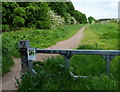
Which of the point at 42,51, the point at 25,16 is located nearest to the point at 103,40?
the point at 42,51

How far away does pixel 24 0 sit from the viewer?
21.7 metres

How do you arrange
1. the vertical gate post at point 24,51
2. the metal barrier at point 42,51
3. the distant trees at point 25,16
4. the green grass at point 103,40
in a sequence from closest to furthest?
the metal barrier at point 42,51 → the vertical gate post at point 24,51 → the green grass at point 103,40 → the distant trees at point 25,16

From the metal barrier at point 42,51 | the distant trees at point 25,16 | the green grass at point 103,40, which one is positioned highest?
the distant trees at point 25,16

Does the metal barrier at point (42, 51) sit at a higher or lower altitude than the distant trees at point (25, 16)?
lower

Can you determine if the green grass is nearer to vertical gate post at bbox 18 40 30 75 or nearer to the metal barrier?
the metal barrier

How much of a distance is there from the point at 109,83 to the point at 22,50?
226cm

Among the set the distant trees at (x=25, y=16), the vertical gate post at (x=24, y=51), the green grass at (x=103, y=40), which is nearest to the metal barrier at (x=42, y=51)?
the vertical gate post at (x=24, y=51)

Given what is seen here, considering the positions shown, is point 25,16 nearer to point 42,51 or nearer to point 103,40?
point 103,40

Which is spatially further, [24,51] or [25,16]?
[25,16]

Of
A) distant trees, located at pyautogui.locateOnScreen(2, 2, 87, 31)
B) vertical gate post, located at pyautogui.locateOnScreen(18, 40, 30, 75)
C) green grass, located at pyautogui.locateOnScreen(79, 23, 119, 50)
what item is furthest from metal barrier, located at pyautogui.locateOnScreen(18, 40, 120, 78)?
distant trees, located at pyautogui.locateOnScreen(2, 2, 87, 31)

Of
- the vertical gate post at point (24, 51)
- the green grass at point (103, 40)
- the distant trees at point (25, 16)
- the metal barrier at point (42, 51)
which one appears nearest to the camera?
the metal barrier at point (42, 51)

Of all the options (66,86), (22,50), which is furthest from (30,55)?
(66,86)

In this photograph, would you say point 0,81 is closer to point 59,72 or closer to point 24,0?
point 59,72

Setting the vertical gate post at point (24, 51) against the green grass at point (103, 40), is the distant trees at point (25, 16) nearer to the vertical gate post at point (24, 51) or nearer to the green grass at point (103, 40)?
the green grass at point (103, 40)
